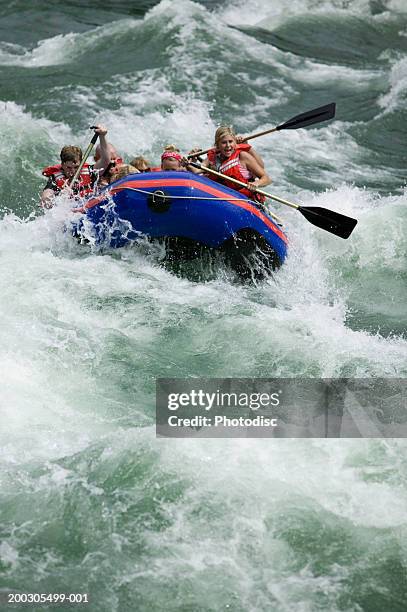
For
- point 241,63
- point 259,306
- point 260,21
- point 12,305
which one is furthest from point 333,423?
point 260,21

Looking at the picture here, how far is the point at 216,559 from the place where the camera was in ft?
15.0

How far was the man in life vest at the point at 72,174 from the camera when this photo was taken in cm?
792

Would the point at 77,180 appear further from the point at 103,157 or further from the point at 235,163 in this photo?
the point at 235,163

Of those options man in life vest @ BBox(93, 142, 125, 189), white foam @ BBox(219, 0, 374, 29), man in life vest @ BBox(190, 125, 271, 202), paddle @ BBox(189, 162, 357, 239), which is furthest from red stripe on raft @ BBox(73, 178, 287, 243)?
white foam @ BBox(219, 0, 374, 29)

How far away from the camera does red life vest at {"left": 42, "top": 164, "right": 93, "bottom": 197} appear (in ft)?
26.3

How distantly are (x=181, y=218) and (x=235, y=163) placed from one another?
944 mm

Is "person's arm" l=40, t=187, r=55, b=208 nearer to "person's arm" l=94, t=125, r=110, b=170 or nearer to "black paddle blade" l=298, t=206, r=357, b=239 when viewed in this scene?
"person's arm" l=94, t=125, r=110, b=170

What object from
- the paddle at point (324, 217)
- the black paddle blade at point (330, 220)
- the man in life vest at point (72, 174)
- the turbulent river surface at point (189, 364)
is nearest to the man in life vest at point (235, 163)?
the paddle at point (324, 217)

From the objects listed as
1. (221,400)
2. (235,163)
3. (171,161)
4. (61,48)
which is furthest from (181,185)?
(61,48)

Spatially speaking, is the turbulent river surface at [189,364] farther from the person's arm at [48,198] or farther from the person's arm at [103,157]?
the person's arm at [103,157]

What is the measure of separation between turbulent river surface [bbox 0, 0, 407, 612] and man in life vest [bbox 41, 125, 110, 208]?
0.23 meters

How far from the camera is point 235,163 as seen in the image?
8055 millimetres

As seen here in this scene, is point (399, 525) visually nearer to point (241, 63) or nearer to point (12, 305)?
point (12, 305)

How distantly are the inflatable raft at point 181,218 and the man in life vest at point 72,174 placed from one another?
35 centimetres
